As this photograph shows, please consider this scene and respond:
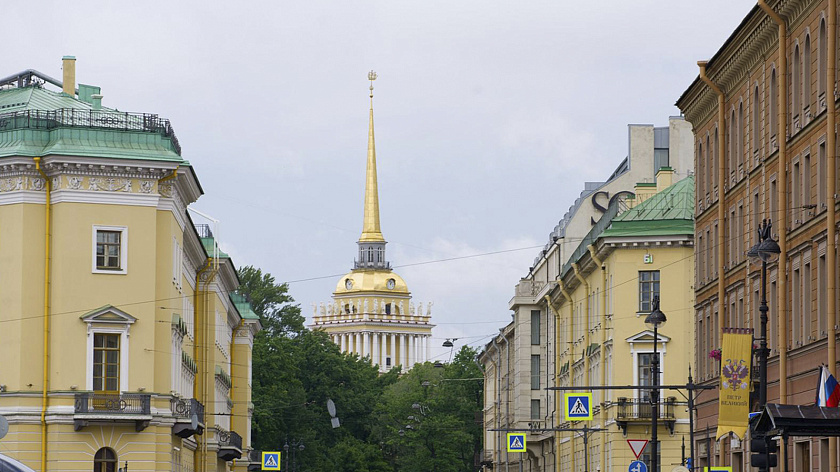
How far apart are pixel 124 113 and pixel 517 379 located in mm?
45788

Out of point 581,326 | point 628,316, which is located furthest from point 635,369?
point 581,326

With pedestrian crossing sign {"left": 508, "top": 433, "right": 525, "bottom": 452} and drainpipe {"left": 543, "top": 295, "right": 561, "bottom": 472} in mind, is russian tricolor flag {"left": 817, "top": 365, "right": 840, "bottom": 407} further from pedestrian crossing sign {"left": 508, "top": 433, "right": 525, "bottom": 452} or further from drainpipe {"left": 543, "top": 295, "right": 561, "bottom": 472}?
drainpipe {"left": 543, "top": 295, "right": 561, "bottom": 472}

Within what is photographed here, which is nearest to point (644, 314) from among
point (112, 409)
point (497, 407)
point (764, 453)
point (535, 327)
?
point (112, 409)

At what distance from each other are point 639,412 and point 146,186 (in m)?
21.9

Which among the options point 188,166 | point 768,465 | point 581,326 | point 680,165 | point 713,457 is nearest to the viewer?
point 768,465

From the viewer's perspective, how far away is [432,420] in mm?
139375

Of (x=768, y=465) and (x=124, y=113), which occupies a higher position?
(x=124, y=113)

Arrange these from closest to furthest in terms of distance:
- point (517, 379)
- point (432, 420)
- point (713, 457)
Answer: point (713, 457) < point (517, 379) < point (432, 420)

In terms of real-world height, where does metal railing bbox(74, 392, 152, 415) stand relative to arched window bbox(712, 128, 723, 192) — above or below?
below

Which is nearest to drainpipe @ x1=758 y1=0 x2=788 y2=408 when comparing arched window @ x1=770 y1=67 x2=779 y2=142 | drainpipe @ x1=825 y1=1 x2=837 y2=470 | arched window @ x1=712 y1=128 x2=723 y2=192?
arched window @ x1=770 y1=67 x2=779 y2=142

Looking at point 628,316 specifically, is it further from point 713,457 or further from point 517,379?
point 517,379

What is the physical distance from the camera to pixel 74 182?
182ft

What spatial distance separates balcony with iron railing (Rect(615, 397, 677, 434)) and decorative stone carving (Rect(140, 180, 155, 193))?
20.6 m

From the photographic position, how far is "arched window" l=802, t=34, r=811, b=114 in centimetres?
3888
